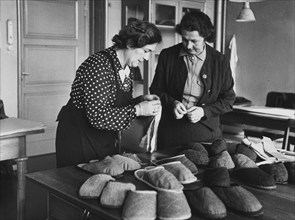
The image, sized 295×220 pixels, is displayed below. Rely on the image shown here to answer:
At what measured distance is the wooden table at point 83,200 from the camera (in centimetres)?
168

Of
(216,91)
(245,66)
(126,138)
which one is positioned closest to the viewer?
(126,138)

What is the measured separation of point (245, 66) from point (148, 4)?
164 centimetres

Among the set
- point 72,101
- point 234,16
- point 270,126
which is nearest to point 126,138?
point 72,101

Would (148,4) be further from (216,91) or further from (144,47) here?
(144,47)

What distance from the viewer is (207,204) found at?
5.41 ft

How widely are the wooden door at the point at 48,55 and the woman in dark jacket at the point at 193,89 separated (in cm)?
308

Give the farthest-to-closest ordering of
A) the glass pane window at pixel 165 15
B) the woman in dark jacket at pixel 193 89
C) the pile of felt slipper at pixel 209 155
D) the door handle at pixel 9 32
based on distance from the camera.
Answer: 1. the glass pane window at pixel 165 15
2. the door handle at pixel 9 32
3. the woman in dark jacket at pixel 193 89
4. the pile of felt slipper at pixel 209 155

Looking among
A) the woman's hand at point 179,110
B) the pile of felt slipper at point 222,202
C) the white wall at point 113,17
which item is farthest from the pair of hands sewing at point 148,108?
the white wall at point 113,17

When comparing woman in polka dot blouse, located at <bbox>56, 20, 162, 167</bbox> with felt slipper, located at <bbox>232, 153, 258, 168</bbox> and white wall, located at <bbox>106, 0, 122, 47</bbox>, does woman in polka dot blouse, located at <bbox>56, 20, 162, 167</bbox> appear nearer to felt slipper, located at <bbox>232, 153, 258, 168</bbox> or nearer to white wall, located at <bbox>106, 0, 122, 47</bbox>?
felt slipper, located at <bbox>232, 153, 258, 168</bbox>

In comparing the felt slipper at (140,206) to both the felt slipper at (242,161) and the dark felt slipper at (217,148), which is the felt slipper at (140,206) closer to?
the felt slipper at (242,161)

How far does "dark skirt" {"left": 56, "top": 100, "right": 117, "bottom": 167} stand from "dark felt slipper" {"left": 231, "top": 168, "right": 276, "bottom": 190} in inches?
36.0

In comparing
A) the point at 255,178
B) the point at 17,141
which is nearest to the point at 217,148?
the point at 255,178

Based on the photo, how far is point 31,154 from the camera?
19.4ft

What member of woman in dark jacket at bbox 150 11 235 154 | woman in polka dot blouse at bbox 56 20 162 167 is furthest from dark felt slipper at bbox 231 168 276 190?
woman in dark jacket at bbox 150 11 235 154
